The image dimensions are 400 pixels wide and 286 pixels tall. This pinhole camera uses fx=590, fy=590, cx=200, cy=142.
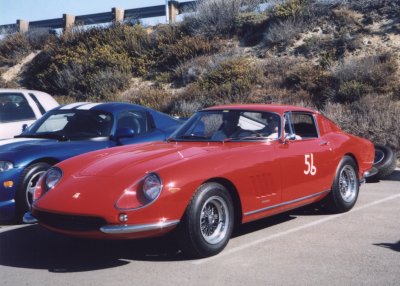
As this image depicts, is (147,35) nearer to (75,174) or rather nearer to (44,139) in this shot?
(44,139)

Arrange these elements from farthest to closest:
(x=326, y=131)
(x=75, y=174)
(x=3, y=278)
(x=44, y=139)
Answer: (x=44, y=139)
(x=326, y=131)
(x=75, y=174)
(x=3, y=278)

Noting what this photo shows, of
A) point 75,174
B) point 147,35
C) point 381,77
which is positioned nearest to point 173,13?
point 147,35

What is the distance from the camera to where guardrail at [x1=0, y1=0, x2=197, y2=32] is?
27.2 meters

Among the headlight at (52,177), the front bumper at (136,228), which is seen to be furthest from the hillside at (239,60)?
the front bumper at (136,228)

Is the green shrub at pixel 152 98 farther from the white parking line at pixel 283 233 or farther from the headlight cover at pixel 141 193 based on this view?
the headlight cover at pixel 141 193

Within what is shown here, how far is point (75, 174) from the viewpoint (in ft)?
18.5

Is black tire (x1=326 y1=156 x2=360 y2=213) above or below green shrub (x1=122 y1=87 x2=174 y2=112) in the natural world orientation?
below

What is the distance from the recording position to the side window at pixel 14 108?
9.74 m

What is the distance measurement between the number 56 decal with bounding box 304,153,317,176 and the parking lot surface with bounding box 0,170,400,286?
62 centimetres

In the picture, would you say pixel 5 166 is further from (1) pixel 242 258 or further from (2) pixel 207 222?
(1) pixel 242 258

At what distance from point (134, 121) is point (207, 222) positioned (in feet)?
12.0

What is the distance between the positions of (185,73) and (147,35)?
407 centimetres

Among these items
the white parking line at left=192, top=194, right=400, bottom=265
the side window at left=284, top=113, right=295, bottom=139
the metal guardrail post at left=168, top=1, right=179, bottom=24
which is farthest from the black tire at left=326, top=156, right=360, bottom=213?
the metal guardrail post at left=168, top=1, right=179, bottom=24

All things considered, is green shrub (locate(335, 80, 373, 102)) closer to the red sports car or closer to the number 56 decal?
the red sports car
